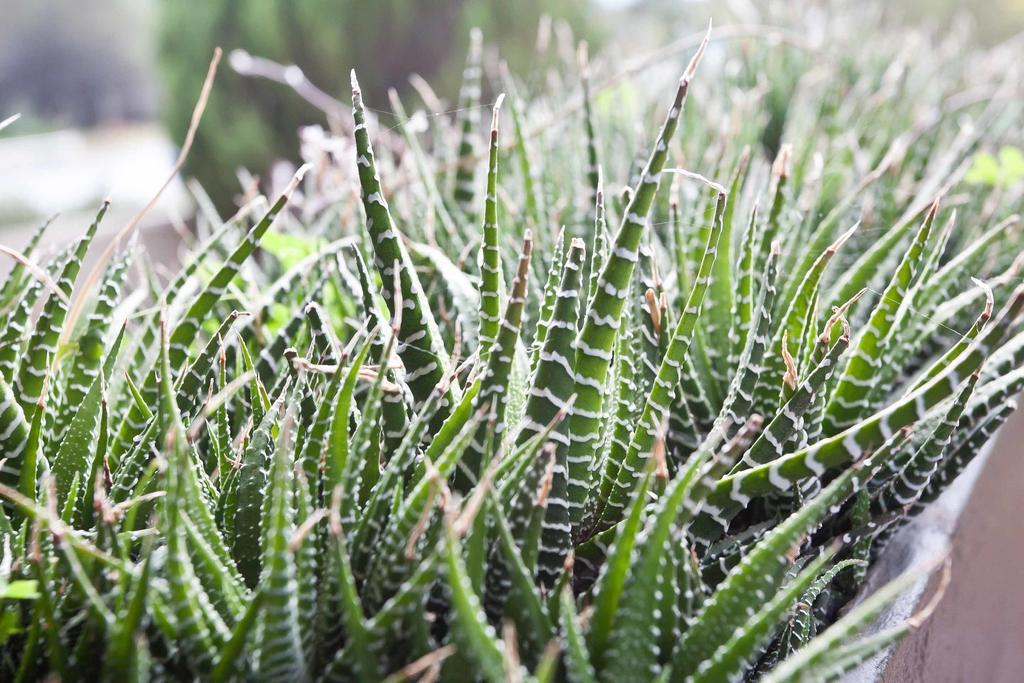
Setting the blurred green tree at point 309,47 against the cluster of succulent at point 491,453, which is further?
the blurred green tree at point 309,47

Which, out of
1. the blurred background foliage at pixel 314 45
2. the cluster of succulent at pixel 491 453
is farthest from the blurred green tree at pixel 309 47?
the cluster of succulent at pixel 491 453

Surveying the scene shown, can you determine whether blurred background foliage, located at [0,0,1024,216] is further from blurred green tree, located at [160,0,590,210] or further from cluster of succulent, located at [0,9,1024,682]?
cluster of succulent, located at [0,9,1024,682]

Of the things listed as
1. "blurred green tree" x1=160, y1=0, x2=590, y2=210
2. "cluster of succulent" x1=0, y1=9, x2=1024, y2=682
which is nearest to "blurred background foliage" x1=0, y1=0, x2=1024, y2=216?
"blurred green tree" x1=160, y1=0, x2=590, y2=210

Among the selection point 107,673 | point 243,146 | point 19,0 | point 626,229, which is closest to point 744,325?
point 626,229

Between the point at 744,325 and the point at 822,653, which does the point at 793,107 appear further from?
the point at 822,653

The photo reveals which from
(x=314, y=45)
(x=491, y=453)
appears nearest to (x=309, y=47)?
(x=314, y=45)

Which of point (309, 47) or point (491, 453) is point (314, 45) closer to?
point (309, 47)

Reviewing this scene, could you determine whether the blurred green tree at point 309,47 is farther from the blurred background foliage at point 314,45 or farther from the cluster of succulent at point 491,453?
the cluster of succulent at point 491,453
